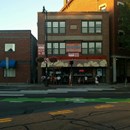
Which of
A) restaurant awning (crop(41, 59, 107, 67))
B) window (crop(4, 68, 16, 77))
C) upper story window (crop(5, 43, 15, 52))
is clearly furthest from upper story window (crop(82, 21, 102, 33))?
window (crop(4, 68, 16, 77))

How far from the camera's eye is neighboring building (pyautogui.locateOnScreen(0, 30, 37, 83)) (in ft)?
168

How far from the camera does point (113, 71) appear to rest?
51719 millimetres

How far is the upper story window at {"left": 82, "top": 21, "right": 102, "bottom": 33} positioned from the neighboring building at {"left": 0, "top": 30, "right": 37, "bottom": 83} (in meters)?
6.94

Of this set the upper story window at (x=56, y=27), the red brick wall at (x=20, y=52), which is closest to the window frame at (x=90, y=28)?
the upper story window at (x=56, y=27)

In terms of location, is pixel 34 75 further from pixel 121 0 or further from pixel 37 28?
pixel 121 0

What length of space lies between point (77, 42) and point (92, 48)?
6.68 feet

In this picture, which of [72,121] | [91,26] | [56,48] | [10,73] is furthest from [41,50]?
[72,121]

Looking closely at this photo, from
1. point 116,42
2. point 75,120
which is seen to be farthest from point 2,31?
point 75,120

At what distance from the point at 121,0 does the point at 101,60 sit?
8.63 meters

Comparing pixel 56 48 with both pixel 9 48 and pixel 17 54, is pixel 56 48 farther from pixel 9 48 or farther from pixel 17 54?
pixel 9 48

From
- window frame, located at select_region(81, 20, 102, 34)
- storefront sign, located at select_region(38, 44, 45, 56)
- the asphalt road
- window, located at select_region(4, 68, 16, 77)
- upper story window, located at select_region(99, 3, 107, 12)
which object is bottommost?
the asphalt road

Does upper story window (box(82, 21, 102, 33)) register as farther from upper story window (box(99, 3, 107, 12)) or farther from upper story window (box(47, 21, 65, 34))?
upper story window (box(99, 3, 107, 12))

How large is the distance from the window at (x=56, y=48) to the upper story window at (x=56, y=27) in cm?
152

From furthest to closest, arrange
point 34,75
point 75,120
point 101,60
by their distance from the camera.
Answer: point 34,75, point 101,60, point 75,120
